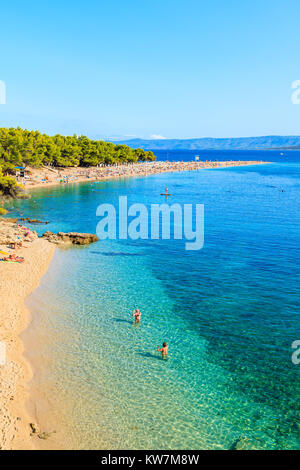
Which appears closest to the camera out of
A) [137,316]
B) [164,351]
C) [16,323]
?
[164,351]

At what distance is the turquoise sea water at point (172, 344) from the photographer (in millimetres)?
13336

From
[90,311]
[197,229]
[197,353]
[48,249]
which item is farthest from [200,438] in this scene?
[197,229]

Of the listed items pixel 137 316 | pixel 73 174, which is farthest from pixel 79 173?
pixel 137 316

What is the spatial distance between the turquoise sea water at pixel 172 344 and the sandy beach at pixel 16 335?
0.91 m

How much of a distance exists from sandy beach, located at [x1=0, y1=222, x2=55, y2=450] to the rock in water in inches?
107

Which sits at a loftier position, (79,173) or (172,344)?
(79,173)

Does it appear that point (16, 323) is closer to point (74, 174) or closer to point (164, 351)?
point (164, 351)

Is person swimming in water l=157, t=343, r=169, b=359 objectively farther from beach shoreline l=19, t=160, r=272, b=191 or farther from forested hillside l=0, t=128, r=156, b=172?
beach shoreline l=19, t=160, r=272, b=191

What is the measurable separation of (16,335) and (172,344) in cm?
931

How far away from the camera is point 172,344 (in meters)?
19.0

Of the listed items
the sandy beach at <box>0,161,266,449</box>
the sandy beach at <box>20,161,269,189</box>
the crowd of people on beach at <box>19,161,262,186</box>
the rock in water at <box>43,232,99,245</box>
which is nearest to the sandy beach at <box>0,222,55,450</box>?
the sandy beach at <box>0,161,266,449</box>

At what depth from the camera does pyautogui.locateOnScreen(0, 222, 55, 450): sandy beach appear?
12602 mm

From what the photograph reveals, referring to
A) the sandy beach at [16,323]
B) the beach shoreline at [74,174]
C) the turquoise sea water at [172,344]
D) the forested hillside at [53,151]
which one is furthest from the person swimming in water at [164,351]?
the beach shoreline at [74,174]

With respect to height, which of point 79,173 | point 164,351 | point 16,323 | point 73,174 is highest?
point 79,173
